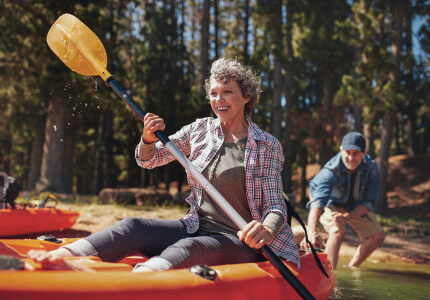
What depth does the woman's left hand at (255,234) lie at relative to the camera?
2.13 meters

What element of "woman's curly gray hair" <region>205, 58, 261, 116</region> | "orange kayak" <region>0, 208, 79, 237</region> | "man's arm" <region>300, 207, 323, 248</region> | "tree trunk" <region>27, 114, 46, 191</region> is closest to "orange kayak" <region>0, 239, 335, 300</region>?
"woman's curly gray hair" <region>205, 58, 261, 116</region>

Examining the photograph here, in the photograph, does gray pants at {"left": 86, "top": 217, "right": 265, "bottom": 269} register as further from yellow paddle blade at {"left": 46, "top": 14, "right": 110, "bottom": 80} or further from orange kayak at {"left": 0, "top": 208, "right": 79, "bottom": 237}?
orange kayak at {"left": 0, "top": 208, "right": 79, "bottom": 237}

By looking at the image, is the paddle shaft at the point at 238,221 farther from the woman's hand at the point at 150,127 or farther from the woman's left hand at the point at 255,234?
the woman's hand at the point at 150,127

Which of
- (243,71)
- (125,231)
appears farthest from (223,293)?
(243,71)

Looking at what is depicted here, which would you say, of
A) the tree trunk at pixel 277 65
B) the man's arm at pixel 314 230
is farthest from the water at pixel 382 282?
the tree trunk at pixel 277 65

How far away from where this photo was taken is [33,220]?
18.0 ft

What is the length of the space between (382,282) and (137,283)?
11.2 ft

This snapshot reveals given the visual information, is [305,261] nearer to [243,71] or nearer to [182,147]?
[182,147]

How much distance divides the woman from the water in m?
1.59

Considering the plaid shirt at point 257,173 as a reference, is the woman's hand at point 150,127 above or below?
above

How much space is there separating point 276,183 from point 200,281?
0.81 meters

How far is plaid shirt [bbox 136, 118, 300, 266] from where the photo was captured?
235cm

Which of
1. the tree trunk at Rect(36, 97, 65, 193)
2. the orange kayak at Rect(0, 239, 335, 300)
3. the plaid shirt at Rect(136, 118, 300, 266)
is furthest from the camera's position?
the tree trunk at Rect(36, 97, 65, 193)

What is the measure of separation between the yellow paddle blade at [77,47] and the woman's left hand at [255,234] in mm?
1723
